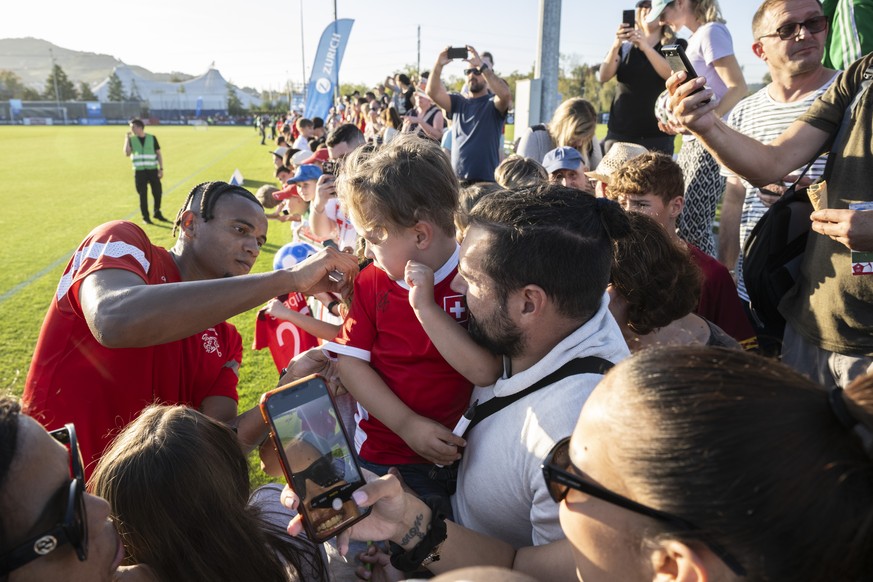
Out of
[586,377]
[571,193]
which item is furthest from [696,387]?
[571,193]

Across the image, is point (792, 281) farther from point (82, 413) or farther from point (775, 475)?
point (82, 413)

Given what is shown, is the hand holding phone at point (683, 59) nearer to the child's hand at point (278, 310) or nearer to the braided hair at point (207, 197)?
the braided hair at point (207, 197)

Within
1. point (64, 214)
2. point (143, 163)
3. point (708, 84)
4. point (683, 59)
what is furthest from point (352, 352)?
point (64, 214)

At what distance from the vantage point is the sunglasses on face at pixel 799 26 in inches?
118

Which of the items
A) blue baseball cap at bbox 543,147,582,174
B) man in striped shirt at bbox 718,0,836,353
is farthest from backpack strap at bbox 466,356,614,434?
blue baseball cap at bbox 543,147,582,174

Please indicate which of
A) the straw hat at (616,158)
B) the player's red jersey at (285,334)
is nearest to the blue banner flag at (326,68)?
the straw hat at (616,158)

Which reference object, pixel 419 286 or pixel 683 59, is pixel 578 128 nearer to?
pixel 683 59

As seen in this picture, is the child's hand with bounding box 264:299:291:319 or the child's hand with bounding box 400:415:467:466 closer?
the child's hand with bounding box 400:415:467:466

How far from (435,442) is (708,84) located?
4.05 m

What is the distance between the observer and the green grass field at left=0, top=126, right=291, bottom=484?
21.3 ft

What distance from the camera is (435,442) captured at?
6.11 ft

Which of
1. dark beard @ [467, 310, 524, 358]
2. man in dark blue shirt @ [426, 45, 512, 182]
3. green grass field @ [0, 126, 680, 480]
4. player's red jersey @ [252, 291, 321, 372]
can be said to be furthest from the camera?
man in dark blue shirt @ [426, 45, 512, 182]

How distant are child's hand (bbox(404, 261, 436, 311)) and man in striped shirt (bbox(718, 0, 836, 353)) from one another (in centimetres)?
184

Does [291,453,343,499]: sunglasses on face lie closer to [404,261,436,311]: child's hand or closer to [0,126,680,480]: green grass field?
[404,261,436,311]: child's hand
